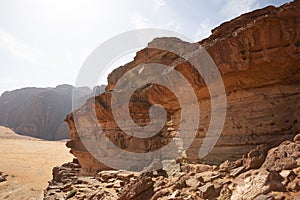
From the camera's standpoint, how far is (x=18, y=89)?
7900cm

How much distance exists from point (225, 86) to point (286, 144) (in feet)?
10.0

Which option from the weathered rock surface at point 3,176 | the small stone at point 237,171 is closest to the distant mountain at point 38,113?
the weathered rock surface at point 3,176

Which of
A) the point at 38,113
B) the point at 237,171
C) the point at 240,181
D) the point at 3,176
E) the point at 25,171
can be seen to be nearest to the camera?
the point at 240,181

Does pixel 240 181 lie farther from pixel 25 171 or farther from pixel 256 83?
pixel 25 171

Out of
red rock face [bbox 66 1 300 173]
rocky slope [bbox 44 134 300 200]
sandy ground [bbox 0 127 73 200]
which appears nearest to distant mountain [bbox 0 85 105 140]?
sandy ground [bbox 0 127 73 200]

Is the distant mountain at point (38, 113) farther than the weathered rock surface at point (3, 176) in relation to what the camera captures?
Yes

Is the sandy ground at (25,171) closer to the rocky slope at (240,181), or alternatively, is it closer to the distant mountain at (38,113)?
the rocky slope at (240,181)

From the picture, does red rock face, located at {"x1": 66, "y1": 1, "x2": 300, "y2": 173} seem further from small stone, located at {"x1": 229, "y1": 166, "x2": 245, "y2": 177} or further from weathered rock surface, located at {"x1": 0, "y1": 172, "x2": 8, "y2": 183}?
weathered rock surface, located at {"x1": 0, "y1": 172, "x2": 8, "y2": 183}

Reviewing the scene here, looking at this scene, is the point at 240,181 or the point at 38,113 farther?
the point at 38,113

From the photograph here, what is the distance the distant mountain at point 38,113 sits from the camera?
6134cm

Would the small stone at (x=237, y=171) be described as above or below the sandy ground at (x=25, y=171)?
above

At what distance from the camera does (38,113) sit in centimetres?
6288

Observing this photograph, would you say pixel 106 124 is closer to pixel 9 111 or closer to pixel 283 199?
pixel 283 199

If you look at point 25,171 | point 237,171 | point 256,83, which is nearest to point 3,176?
point 25,171
